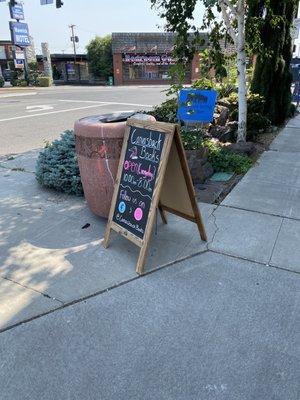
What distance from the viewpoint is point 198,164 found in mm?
5273

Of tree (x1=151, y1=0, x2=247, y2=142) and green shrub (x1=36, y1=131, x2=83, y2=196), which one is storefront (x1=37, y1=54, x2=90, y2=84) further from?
green shrub (x1=36, y1=131, x2=83, y2=196)

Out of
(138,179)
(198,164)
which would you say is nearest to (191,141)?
(198,164)

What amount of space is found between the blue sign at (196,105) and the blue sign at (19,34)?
40.9 metres

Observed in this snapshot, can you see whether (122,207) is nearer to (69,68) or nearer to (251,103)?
(251,103)

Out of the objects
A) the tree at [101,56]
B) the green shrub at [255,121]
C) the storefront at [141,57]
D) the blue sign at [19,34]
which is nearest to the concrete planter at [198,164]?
the green shrub at [255,121]

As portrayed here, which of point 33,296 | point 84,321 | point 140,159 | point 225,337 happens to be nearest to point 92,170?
point 140,159

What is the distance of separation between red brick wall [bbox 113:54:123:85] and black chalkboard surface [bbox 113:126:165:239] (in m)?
46.8

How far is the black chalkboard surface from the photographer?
3258 mm

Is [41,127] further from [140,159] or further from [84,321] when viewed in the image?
[84,321]

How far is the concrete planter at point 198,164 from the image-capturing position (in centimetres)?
521

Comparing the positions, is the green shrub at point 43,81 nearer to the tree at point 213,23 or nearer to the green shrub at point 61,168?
the tree at point 213,23

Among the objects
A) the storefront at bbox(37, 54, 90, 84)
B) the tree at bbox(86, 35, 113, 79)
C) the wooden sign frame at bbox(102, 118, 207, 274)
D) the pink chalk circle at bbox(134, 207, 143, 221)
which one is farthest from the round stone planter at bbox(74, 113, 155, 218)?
the storefront at bbox(37, 54, 90, 84)

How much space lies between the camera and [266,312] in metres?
2.73

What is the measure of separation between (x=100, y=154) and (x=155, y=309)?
71.7 inches
